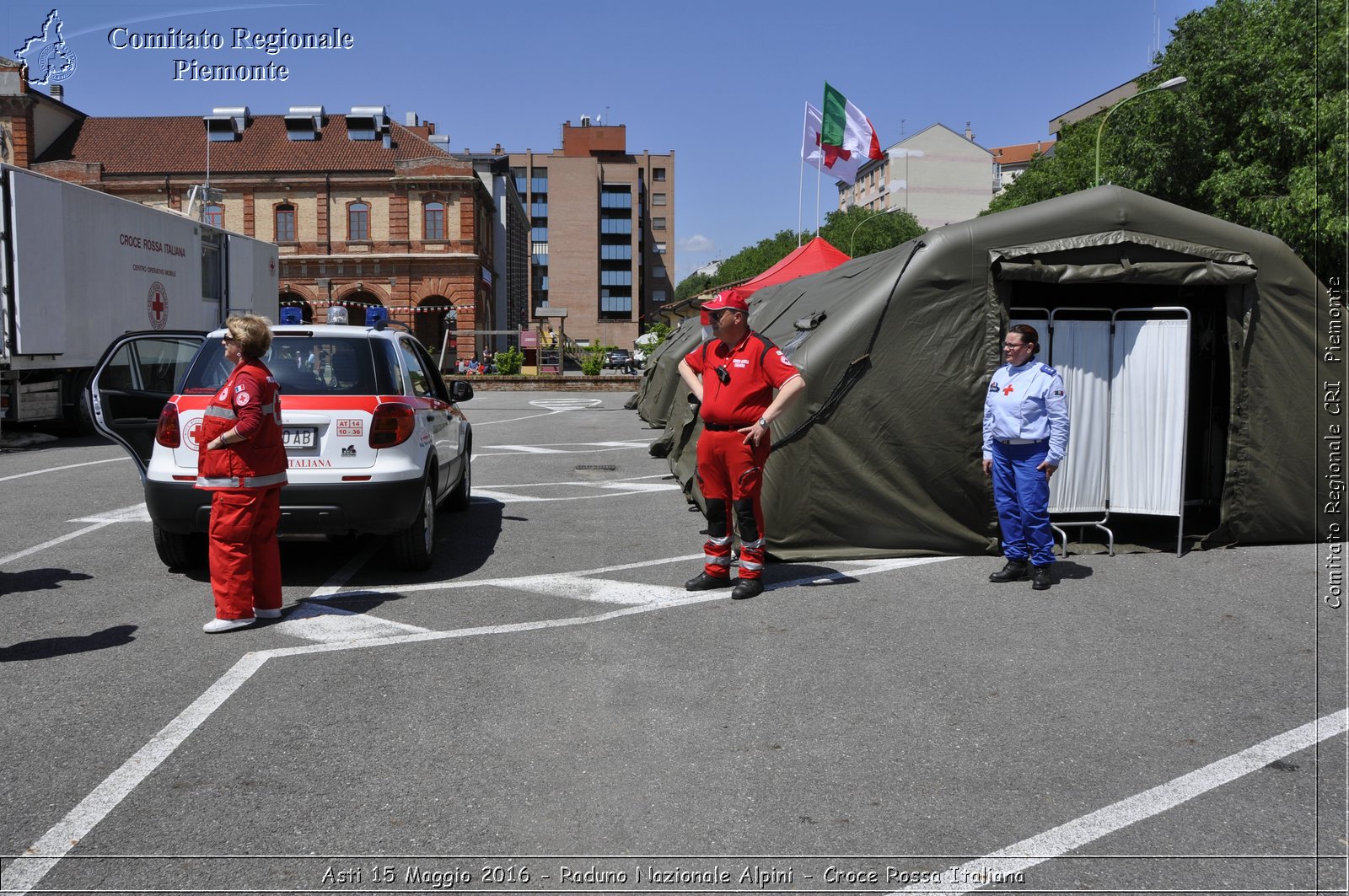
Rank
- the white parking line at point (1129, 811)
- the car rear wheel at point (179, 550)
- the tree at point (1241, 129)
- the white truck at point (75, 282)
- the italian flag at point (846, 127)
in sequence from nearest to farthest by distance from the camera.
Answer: the white parking line at point (1129, 811)
the car rear wheel at point (179, 550)
the white truck at point (75, 282)
the tree at point (1241, 129)
the italian flag at point (846, 127)

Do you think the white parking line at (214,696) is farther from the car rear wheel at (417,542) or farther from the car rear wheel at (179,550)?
the car rear wheel at (179,550)

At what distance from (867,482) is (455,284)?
49.1 m

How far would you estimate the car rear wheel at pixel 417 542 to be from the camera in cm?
724

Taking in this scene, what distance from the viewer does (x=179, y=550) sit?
7207mm

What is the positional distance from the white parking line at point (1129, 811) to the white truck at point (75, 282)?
15528 millimetres

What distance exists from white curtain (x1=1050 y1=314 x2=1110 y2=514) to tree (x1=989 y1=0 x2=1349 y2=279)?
16.2 m

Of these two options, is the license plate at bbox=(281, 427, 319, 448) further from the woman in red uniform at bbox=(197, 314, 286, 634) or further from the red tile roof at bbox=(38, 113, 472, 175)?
the red tile roof at bbox=(38, 113, 472, 175)

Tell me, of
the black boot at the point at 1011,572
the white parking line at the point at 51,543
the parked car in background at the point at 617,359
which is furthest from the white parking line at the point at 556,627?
the parked car in background at the point at 617,359

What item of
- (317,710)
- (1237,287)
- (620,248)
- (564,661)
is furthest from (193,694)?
(620,248)

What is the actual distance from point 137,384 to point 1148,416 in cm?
1412

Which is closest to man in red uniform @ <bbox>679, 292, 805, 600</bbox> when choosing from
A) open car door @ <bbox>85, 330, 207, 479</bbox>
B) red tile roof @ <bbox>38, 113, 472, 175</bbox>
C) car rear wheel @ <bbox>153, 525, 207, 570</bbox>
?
car rear wheel @ <bbox>153, 525, 207, 570</bbox>

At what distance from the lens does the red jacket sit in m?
5.79

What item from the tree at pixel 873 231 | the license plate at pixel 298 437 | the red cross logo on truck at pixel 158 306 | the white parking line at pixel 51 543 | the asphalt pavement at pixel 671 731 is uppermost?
the tree at pixel 873 231

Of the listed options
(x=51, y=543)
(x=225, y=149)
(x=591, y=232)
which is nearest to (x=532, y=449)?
(x=51, y=543)
